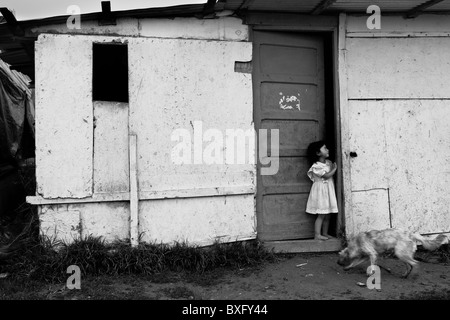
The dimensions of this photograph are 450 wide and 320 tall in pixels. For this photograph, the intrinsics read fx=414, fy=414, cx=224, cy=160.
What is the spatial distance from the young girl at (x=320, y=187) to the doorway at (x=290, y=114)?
6.1 inches

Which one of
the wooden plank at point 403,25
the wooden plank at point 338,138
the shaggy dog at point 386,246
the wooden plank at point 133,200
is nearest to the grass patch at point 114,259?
the wooden plank at point 133,200

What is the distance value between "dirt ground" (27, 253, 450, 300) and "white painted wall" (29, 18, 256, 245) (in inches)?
25.8

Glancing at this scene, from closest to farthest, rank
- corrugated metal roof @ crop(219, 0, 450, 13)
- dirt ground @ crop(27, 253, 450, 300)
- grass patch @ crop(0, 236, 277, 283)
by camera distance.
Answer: dirt ground @ crop(27, 253, 450, 300)
grass patch @ crop(0, 236, 277, 283)
corrugated metal roof @ crop(219, 0, 450, 13)

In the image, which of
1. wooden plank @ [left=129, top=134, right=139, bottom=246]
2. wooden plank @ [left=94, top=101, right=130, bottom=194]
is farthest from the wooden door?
wooden plank @ [left=94, top=101, right=130, bottom=194]

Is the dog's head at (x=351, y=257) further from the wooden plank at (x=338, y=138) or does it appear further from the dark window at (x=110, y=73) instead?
the dark window at (x=110, y=73)

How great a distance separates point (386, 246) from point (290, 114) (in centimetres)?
222

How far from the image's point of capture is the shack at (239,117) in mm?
5117

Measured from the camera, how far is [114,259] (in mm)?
4961

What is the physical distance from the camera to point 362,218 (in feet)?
19.3

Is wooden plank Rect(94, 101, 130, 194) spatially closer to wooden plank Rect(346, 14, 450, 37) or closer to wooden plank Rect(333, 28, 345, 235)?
wooden plank Rect(333, 28, 345, 235)

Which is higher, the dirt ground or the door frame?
the door frame

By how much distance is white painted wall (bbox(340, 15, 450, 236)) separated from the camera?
19.2 ft

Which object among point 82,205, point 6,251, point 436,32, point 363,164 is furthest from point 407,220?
point 6,251
